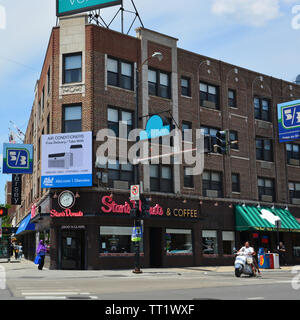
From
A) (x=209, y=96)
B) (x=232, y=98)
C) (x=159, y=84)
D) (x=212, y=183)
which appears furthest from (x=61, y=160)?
(x=232, y=98)

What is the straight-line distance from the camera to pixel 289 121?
36969mm

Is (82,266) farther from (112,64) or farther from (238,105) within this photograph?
(238,105)

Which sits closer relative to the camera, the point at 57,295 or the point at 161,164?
the point at 57,295

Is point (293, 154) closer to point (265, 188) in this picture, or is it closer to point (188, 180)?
point (265, 188)

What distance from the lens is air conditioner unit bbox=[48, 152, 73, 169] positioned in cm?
2748

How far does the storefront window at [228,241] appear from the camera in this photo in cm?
3340

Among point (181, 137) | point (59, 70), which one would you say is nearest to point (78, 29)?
point (59, 70)

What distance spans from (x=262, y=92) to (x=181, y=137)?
10.1 metres

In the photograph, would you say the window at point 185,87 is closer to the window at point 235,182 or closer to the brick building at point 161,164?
the brick building at point 161,164

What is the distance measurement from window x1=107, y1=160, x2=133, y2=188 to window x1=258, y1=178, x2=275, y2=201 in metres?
12.2

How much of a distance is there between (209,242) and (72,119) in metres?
12.8

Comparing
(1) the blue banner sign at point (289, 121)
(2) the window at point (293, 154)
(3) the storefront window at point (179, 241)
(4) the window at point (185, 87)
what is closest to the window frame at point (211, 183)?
(3) the storefront window at point (179, 241)

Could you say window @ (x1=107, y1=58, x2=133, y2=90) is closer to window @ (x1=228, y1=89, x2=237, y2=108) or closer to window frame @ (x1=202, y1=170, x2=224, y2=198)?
window frame @ (x1=202, y1=170, x2=224, y2=198)

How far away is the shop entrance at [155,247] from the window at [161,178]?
8.93 feet
